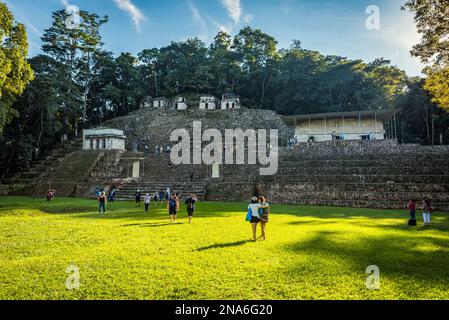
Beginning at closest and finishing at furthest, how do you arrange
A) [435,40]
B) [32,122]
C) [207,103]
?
1. [435,40]
2. [32,122]
3. [207,103]

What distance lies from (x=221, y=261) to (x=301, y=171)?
20.2 meters

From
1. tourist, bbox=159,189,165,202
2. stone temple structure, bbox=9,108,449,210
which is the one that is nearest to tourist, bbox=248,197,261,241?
stone temple structure, bbox=9,108,449,210

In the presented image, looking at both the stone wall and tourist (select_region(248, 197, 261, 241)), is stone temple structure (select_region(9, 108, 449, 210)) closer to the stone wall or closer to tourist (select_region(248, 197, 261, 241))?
the stone wall

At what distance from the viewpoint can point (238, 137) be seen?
4222cm

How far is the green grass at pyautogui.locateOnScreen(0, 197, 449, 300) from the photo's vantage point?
16.8ft

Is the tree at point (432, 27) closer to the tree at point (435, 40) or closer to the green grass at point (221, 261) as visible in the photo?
the tree at point (435, 40)

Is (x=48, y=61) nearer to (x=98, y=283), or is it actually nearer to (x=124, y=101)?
(x=124, y=101)

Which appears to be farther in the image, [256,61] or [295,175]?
[256,61]

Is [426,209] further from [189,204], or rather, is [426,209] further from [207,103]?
[207,103]

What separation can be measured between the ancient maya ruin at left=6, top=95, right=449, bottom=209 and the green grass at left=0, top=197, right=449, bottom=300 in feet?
33.4

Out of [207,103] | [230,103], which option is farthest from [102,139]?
[230,103]

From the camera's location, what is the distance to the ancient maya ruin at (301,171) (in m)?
21.2

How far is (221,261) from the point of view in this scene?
266 inches

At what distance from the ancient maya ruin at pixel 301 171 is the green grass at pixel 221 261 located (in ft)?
33.4
